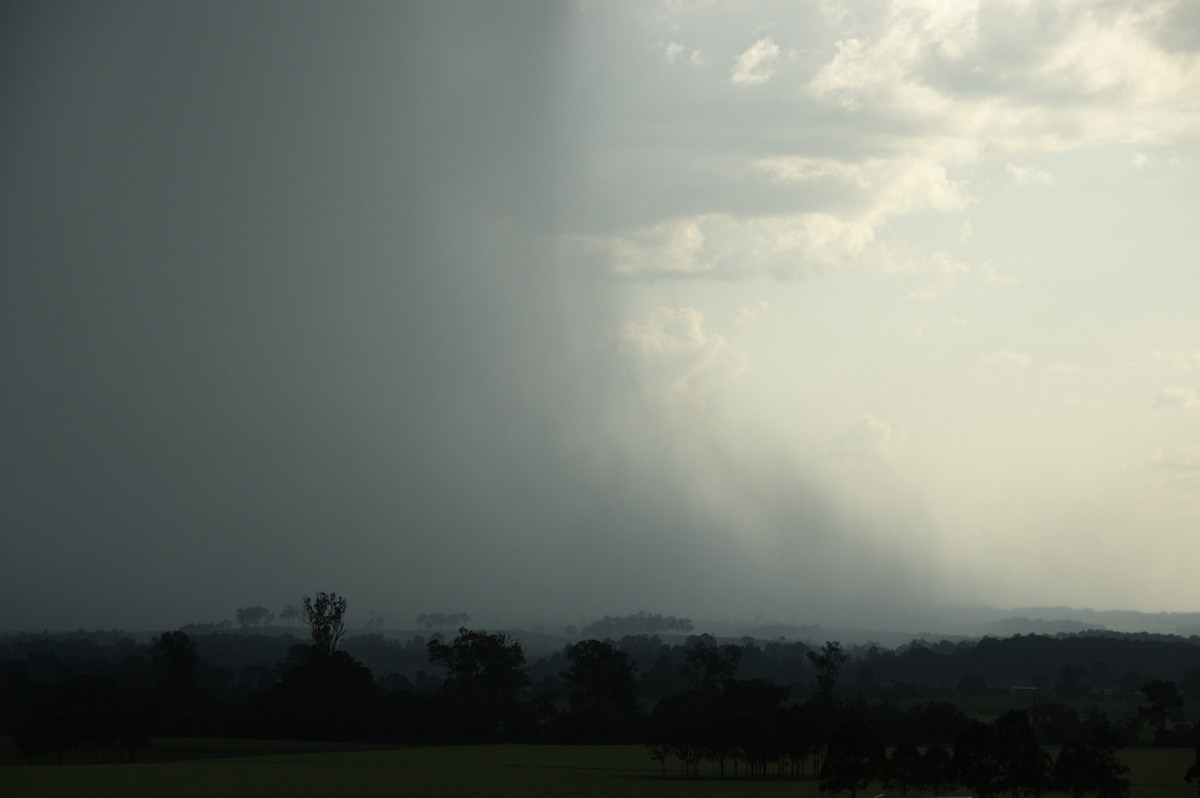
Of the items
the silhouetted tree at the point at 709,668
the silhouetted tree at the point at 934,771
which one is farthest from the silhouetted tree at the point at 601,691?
the silhouetted tree at the point at 934,771

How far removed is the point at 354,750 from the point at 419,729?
13.9 m

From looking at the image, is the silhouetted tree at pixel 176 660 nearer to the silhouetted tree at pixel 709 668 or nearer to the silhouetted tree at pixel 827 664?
the silhouetted tree at pixel 709 668

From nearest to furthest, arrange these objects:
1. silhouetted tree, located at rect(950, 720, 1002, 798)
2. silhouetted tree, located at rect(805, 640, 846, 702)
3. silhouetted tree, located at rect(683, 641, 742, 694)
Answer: silhouetted tree, located at rect(950, 720, 1002, 798) → silhouetted tree, located at rect(805, 640, 846, 702) → silhouetted tree, located at rect(683, 641, 742, 694)

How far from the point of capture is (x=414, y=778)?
295 ft

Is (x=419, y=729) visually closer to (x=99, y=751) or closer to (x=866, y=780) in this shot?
(x=99, y=751)

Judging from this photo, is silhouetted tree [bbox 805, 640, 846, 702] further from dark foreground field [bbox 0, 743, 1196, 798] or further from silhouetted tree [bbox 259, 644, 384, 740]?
silhouetted tree [bbox 259, 644, 384, 740]

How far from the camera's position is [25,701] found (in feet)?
486

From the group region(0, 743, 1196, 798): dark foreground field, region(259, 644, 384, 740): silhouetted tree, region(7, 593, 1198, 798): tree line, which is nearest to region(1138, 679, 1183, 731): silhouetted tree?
region(7, 593, 1198, 798): tree line

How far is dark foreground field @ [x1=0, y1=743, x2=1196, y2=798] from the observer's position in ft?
259

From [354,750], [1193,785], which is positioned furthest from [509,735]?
[1193,785]

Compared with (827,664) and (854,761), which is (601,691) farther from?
(854,761)

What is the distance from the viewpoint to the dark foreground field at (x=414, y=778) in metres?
78.8

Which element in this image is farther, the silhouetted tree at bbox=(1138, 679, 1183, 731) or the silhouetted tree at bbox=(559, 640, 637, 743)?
the silhouetted tree at bbox=(559, 640, 637, 743)

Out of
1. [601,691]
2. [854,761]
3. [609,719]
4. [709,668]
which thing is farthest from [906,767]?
[709,668]
